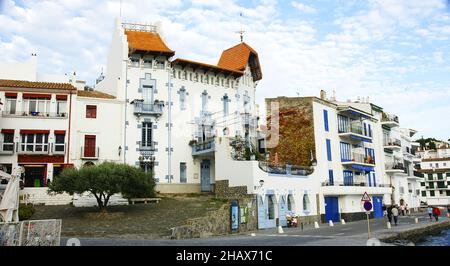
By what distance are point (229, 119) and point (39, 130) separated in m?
18.8

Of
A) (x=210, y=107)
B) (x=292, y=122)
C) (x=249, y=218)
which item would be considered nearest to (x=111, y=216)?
(x=249, y=218)

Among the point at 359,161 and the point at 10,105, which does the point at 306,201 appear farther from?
the point at 10,105

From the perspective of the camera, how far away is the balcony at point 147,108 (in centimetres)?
3825

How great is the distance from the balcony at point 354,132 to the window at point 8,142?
109 ft

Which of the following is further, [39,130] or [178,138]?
[178,138]

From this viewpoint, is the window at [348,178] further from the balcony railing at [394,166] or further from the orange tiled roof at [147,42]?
the orange tiled roof at [147,42]

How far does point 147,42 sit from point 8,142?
51.3 feet

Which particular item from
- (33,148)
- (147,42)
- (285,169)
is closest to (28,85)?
(33,148)

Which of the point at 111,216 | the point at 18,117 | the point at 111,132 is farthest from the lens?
the point at 111,132

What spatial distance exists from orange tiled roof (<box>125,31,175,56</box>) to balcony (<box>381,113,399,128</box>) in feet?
111

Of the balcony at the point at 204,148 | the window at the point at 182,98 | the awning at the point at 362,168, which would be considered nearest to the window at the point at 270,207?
the balcony at the point at 204,148

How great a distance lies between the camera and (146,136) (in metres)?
38.8
